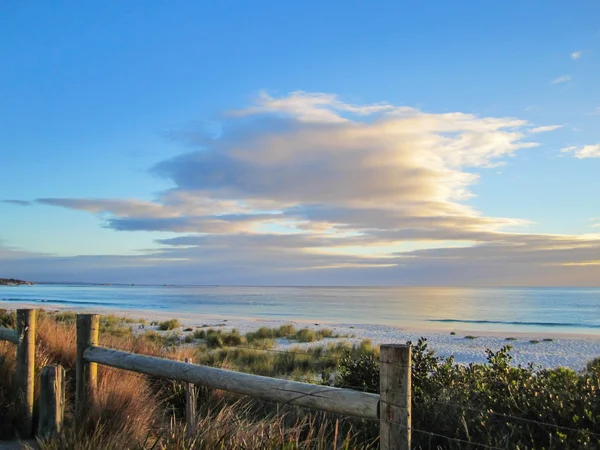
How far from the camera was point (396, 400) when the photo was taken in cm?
325

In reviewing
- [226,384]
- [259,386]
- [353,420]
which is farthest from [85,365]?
[353,420]

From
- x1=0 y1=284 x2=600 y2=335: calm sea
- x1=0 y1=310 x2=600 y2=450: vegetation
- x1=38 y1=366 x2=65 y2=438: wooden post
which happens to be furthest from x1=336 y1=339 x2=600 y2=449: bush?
x1=0 y1=284 x2=600 y2=335: calm sea

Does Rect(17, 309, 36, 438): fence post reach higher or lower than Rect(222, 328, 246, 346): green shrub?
higher

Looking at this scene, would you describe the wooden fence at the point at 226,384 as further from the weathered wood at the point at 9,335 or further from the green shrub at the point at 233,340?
the green shrub at the point at 233,340

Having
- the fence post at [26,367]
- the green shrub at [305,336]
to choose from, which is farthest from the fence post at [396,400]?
the green shrub at [305,336]

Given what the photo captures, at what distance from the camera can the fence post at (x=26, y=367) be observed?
5.70 m

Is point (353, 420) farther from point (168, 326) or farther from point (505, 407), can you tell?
Answer: point (168, 326)

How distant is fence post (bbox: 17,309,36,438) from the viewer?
18.7ft

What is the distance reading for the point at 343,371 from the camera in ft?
25.5

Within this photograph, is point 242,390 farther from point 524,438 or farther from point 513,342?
point 513,342

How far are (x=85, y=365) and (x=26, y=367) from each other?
83 centimetres

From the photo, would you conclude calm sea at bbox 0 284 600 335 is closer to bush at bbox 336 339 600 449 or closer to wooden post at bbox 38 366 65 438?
bush at bbox 336 339 600 449

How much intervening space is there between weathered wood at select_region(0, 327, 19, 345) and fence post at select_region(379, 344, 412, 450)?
4.77 m

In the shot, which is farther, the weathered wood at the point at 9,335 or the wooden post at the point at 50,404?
the weathered wood at the point at 9,335
